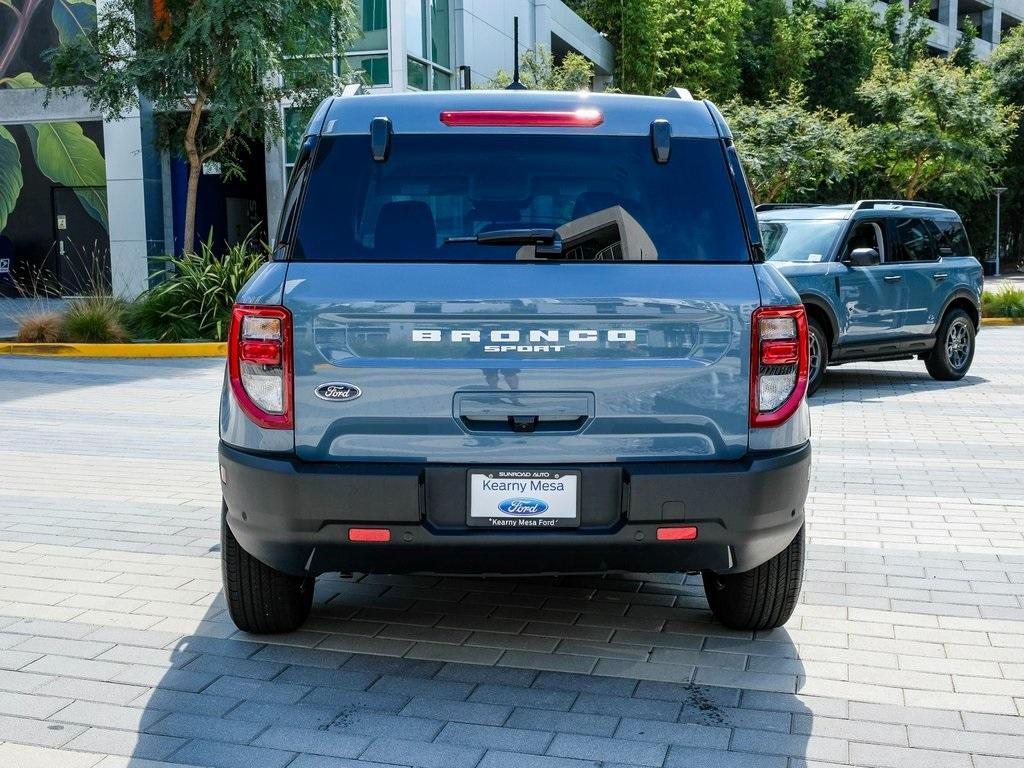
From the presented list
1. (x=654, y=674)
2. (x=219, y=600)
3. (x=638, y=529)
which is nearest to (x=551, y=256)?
(x=638, y=529)

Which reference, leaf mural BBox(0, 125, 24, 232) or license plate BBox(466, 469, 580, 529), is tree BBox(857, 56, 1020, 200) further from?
license plate BBox(466, 469, 580, 529)

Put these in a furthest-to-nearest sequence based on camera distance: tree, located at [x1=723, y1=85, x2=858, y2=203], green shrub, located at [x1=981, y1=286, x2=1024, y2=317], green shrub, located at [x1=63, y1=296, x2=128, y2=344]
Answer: tree, located at [x1=723, y1=85, x2=858, y2=203] < green shrub, located at [x1=981, y1=286, x2=1024, y2=317] < green shrub, located at [x1=63, y1=296, x2=128, y2=344]

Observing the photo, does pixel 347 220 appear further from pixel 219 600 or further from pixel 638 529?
pixel 219 600

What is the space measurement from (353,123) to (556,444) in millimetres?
1310

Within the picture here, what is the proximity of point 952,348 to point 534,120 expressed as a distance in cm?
1029

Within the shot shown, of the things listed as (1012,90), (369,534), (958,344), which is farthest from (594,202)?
(1012,90)

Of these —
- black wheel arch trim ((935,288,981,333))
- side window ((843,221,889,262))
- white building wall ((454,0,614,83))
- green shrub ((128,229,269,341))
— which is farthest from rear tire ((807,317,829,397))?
white building wall ((454,0,614,83))

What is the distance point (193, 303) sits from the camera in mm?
17125

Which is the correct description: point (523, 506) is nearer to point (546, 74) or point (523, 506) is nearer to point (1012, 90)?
point (546, 74)

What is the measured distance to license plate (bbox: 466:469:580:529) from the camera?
12.3ft

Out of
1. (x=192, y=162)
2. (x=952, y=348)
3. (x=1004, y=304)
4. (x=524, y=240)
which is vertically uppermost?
(x=192, y=162)

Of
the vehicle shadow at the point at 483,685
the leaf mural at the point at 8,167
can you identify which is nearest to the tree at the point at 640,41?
the leaf mural at the point at 8,167

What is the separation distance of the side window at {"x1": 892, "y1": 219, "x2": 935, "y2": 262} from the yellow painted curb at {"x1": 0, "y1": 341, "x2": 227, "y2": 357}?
862 centimetres

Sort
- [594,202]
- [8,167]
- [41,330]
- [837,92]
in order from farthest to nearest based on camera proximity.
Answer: [837,92] < [8,167] < [41,330] < [594,202]
